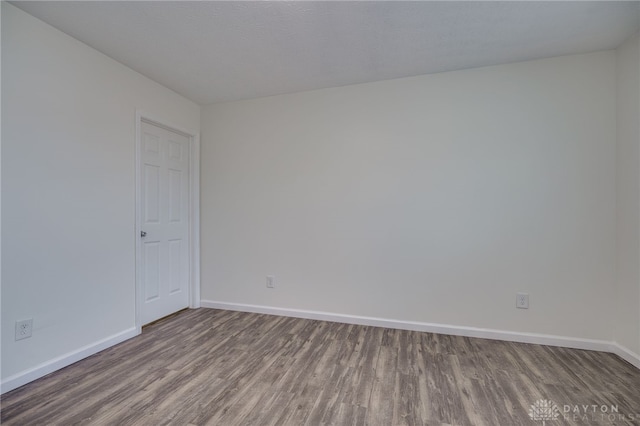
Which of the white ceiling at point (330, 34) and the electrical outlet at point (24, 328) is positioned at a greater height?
the white ceiling at point (330, 34)

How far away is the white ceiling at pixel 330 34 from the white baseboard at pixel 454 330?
7.65 feet

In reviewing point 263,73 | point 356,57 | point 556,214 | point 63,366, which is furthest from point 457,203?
point 63,366

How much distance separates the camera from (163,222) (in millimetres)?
2918

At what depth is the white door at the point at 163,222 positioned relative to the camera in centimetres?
271

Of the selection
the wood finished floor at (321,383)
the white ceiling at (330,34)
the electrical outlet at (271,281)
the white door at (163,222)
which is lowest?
the wood finished floor at (321,383)

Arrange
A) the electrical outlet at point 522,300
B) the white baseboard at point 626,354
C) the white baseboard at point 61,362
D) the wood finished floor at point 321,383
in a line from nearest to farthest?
the wood finished floor at point 321,383, the white baseboard at point 61,362, the white baseboard at point 626,354, the electrical outlet at point 522,300

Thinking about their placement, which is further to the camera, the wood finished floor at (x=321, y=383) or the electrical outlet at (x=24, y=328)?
the electrical outlet at (x=24, y=328)

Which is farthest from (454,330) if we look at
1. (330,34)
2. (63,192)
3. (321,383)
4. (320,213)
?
(63,192)

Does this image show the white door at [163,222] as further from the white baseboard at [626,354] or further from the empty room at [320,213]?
the white baseboard at [626,354]

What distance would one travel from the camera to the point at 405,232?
8.74ft

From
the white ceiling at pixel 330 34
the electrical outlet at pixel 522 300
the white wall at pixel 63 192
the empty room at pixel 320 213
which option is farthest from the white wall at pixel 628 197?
the white wall at pixel 63 192

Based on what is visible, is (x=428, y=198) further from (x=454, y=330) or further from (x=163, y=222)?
(x=163, y=222)

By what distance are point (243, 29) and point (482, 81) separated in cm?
205

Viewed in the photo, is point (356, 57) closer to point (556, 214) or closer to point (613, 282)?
point (556, 214)
